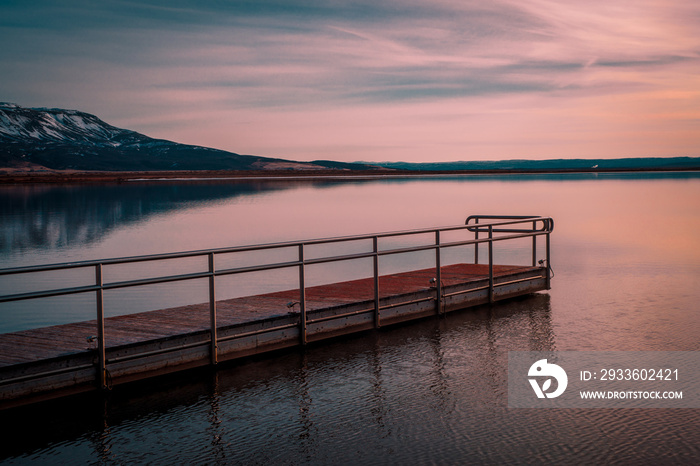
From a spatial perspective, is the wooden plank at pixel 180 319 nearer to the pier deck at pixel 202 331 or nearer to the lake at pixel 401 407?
the pier deck at pixel 202 331

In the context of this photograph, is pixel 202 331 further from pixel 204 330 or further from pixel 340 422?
pixel 340 422

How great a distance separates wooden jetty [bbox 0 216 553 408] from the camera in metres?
7.31

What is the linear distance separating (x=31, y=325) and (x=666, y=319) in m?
9.85

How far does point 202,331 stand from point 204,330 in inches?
1.2

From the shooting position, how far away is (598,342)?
9570 millimetres

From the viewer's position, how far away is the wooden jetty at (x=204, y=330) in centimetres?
731

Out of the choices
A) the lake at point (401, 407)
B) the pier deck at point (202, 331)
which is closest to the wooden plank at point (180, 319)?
the pier deck at point (202, 331)

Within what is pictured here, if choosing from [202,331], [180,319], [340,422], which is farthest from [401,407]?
[180,319]

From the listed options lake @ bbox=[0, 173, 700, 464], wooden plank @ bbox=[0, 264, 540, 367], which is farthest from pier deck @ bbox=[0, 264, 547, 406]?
lake @ bbox=[0, 173, 700, 464]

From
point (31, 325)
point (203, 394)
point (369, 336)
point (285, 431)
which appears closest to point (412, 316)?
point (369, 336)

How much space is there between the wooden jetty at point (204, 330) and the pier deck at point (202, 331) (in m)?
0.01

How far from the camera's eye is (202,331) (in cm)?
856

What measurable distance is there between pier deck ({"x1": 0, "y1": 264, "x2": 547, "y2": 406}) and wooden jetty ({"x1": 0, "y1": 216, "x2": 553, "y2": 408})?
0.01 meters

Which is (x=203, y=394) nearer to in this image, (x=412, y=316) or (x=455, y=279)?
(x=412, y=316)
